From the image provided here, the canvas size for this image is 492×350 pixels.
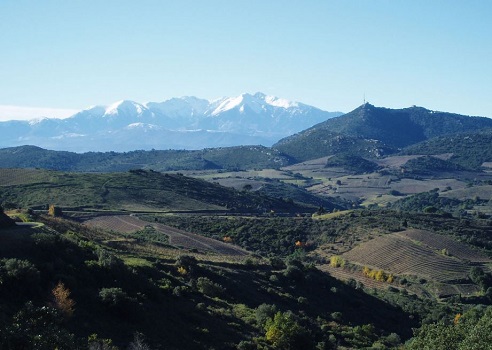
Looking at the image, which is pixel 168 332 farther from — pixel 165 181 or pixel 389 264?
pixel 165 181

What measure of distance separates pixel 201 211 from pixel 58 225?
65485 mm

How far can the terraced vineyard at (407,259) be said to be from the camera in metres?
78.1

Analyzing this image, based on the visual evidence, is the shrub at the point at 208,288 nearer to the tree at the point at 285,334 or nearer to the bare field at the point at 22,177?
the tree at the point at 285,334

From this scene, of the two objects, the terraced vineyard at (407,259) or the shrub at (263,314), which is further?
the terraced vineyard at (407,259)

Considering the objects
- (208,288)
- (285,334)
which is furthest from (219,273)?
(285,334)

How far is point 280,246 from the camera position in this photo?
311 feet

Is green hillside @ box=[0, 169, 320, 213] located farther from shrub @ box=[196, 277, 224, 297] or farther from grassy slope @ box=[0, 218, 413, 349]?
shrub @ box=[196, 277, 224, 297]

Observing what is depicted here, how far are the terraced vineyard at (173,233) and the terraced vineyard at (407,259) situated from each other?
69.1ft

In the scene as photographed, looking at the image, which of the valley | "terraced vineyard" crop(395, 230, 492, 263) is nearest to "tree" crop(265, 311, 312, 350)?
the valley

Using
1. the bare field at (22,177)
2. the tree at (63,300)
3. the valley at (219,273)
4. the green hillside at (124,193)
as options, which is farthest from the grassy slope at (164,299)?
the bare field at (22,177)

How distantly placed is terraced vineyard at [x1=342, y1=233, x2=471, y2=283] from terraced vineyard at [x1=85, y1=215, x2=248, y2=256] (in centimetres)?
2107

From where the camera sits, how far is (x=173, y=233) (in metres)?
86.2

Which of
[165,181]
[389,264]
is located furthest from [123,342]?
[165,181]

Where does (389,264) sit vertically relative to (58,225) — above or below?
below
